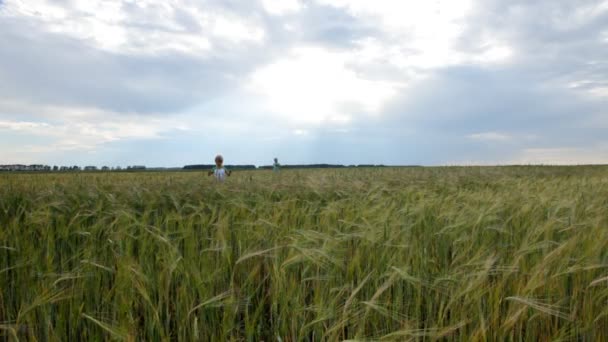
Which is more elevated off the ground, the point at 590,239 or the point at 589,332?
the point at 590,239

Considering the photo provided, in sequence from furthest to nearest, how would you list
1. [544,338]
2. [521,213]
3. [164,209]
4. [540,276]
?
[164,209], [521,213], [540,276], [544,338]

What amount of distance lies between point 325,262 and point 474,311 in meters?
0.72

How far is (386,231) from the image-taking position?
2438 mm

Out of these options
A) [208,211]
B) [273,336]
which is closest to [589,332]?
[273,336]

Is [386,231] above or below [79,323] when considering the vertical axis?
above

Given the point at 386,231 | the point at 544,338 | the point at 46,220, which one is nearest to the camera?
the point at 544,338

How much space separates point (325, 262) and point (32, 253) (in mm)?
1949

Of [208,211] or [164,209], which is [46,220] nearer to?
[164,209]

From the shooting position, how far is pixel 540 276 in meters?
1.55

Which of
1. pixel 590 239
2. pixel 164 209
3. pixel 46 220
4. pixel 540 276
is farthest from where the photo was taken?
pixel 164 209

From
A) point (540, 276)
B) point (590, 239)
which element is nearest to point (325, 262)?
point (540, 276)

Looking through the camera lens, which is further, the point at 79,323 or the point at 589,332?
the point at 79,323

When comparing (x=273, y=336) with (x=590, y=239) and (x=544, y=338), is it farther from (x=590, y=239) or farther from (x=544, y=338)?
(x=590, y=239)

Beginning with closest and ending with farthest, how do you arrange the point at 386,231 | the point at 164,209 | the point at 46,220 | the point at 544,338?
the point at 544,338 → the point at 386,231 → the point at 46,220 → the point at 164,209
